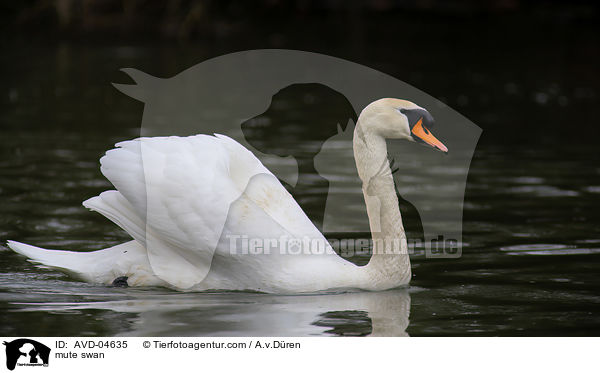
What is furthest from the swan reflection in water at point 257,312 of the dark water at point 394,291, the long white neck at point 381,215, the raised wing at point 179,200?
the raised wing at point 179,200

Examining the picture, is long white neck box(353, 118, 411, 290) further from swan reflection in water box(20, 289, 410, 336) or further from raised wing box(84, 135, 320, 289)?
raised wing box(84, 135, 320, 289)

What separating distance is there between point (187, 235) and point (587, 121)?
9.88 metres

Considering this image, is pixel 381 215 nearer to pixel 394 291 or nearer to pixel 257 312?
pixel 394 291

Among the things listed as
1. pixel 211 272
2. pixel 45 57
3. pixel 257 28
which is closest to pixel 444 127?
pixel 211 272

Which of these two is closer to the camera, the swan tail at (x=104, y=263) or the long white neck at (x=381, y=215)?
the long white neck at (x=381, y=215)

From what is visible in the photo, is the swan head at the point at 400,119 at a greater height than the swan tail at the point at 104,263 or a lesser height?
greater

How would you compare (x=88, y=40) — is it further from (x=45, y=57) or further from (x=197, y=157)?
(x=197, y=157)

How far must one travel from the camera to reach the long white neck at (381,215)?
6.77 metres

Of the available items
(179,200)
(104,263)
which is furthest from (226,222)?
(104,263)

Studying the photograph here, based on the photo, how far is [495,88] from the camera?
18719mm

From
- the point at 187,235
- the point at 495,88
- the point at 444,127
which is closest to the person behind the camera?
the point at 187,235

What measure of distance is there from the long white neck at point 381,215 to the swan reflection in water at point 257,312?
14 centimetres
